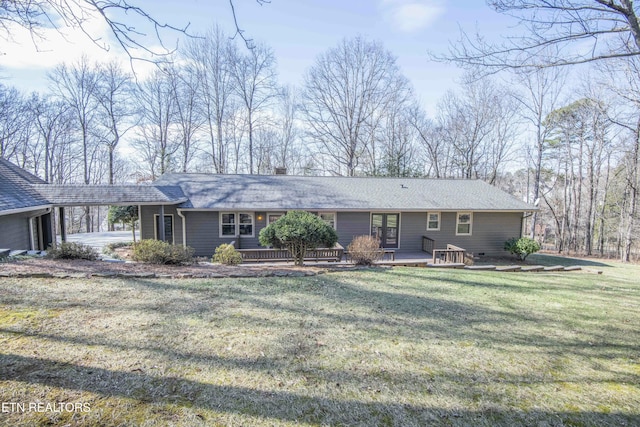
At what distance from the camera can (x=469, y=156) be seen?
25578 mm

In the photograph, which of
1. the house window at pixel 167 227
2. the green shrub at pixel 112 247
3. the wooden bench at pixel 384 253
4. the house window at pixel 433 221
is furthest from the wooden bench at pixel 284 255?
the green shrub at pixel 112 247

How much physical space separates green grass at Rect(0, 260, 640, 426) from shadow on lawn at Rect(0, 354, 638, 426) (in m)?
0.01

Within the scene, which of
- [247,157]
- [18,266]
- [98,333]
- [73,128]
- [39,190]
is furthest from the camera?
[247,157]

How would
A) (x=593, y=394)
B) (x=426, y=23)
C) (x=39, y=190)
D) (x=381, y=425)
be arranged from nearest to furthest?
(x=381, y=425) → (x=593, y=394) → (x=426, y=23) → (x=39, y=190)

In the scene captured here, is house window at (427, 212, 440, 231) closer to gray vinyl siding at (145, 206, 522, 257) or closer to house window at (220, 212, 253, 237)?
gray vinyl siding at (145, 206, 522, 257)

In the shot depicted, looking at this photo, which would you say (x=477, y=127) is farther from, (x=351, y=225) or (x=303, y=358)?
(x=303, y=358)

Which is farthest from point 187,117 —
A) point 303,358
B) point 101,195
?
point 303,358

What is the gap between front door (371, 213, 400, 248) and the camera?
14817mm

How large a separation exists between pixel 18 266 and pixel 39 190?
7.50 metres

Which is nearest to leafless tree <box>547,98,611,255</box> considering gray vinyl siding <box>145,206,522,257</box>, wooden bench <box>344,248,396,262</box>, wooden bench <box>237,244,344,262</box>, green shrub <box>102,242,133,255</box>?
gray vinyl siding <box>145,206,522,257</box>

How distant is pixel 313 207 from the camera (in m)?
13.7

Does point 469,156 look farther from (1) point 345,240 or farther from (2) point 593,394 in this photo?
(2) point 593,394

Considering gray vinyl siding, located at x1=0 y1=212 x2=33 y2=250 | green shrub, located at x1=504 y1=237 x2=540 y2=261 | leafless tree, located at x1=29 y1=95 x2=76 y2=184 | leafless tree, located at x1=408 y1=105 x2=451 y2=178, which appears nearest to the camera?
gray vinyl siding, located at x1=0 y1=212 x2=33 y2=250

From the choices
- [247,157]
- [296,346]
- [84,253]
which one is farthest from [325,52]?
[296,346]
